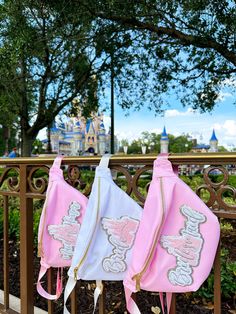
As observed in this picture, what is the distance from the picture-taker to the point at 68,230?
189cm

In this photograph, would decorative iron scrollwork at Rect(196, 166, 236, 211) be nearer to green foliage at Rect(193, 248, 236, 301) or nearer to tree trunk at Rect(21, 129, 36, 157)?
green foliage at Rect(193, 248, 236, 301)

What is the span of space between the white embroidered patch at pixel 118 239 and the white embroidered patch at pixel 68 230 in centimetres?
26

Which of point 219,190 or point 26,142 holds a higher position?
point 26,142

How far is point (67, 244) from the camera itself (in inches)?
75.0

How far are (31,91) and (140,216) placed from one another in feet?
37.0

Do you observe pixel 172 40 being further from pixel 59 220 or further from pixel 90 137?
pixel 90 137

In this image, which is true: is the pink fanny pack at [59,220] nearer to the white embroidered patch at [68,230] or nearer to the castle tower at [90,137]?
the white embroidered patch at [68,230]

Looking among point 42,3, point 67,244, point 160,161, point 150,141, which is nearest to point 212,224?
point 160,161

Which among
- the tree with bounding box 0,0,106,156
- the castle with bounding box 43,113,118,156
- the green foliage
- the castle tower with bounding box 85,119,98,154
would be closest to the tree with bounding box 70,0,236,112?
the tree with bounding box 0,0,106,156

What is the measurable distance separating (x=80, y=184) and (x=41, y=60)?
366 inches

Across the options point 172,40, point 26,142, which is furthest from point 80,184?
point 26,142

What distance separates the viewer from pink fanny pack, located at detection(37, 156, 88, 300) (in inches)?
73.3

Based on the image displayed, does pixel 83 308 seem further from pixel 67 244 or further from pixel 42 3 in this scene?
pixel 42 3

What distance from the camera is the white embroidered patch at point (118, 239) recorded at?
5.40 ft
